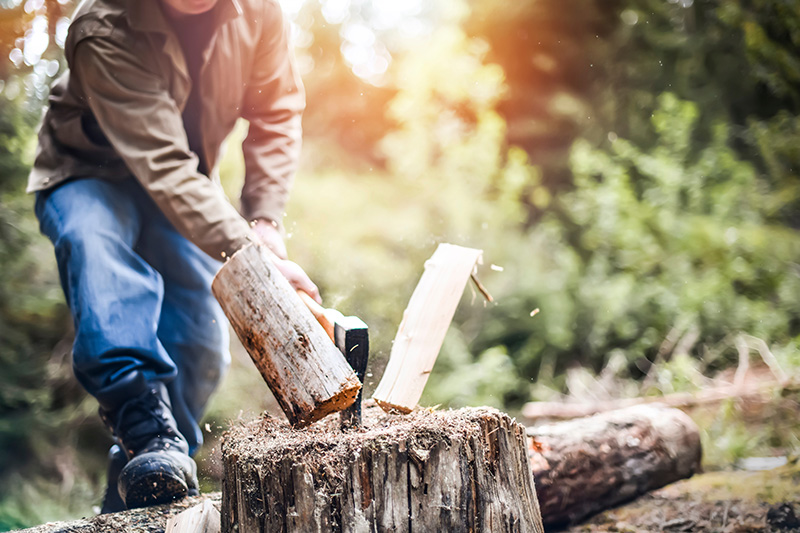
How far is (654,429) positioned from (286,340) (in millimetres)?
1471

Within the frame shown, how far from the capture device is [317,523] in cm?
98

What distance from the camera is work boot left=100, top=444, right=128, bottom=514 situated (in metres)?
1.68

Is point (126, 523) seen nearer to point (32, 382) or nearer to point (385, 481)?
point (385, 481)

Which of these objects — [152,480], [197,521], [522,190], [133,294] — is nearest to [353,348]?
[197,521]

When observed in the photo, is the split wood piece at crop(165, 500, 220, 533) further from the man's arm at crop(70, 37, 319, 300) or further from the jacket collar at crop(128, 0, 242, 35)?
the jacket collar at crop(128, 0, 242, 35)

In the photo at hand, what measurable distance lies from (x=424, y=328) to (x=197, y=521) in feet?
2.16

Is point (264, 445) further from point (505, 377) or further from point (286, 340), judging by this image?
point (505, 377)

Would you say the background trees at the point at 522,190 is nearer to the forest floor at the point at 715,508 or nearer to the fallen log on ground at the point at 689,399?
the fallen log on ground at the point at 689,399

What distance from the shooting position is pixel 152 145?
153 centimetres

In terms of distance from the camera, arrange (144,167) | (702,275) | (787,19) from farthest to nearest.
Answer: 1. (702,275)
2. (787,19)
3. (144,167)

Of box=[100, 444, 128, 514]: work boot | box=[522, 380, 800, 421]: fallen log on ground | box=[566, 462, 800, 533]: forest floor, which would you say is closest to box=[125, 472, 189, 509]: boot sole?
box=[100, 444, 128, 514]: work boot

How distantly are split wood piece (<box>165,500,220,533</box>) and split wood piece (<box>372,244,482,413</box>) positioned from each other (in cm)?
43

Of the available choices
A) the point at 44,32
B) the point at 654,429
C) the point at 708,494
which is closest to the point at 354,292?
the point at 654,429

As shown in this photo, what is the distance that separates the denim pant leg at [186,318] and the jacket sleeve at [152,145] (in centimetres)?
28
